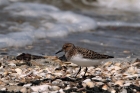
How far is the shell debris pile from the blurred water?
128 centimetres

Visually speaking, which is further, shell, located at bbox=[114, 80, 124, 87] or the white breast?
the white breast

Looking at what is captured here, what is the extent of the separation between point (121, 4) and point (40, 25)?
22.4 feet

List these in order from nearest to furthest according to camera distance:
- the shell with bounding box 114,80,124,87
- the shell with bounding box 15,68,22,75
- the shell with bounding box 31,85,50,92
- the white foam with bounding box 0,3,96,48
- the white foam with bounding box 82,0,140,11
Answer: the shell with bounding box 31,85,50,92 → the shell with bounding box 114,80,124,87 → the shell with bounding box 15,68,22,75 → the white foam with bounding box 0,3,96,48 → the white foam with bounding box 82,0,140,11

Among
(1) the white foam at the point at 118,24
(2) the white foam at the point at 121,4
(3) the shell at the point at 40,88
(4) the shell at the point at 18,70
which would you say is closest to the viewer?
(3) the shell at the point at 40,88

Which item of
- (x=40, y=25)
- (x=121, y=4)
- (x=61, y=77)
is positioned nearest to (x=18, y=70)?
(x=61, y=77)

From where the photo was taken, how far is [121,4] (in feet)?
52.5

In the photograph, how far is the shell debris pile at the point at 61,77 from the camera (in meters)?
4.23

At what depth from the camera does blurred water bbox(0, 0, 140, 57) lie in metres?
7.50

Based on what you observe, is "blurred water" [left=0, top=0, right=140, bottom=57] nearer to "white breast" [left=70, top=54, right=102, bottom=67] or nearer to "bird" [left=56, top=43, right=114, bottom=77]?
"bird" [left=56, top=43, right=114, bottom=77]

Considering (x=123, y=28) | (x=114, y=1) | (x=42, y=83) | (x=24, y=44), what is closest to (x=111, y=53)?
(x=24, y=44)

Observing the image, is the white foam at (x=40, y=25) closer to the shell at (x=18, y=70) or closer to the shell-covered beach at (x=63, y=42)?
the shell-covered beach at (x=63, y=42)

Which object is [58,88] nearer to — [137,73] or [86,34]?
[137,73]

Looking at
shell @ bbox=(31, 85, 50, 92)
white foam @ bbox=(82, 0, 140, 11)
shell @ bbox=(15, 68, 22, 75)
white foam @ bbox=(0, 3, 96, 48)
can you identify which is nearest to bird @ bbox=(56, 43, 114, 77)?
shell @ bbox=(31, 85, 50, 92)

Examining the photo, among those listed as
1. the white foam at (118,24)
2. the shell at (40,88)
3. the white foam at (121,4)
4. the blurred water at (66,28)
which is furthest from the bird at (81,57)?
the white foam at (121,4)
